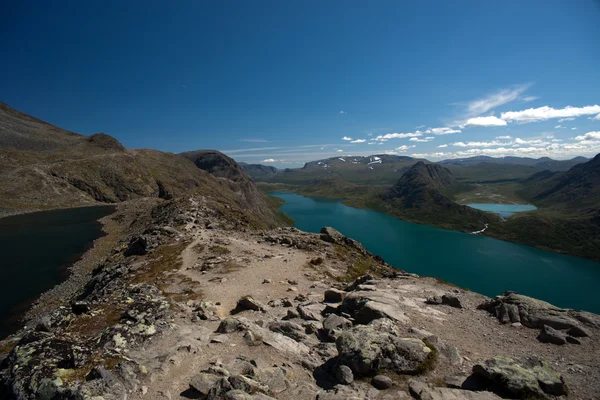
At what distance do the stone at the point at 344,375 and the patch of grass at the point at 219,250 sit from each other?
2543 centimetres

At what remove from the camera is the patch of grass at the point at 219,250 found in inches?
1368

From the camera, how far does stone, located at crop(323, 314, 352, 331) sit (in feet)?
54.2

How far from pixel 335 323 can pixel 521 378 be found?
900cm

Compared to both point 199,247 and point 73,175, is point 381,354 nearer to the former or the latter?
point 199,247

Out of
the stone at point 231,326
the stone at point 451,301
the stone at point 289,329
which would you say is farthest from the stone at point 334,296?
the stone at point 231,326

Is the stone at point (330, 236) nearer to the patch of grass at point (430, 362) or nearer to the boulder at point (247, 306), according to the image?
the boulder at point (247, 306)

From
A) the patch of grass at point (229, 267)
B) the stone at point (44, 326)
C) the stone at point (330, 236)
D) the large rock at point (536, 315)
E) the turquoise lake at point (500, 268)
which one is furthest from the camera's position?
the turquoise lake at point (500, 268)

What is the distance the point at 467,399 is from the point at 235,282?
2092 centimetres

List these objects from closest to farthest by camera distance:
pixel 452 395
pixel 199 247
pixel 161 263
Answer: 1. pixel 452 395
2. pixel 161 263
3. pixel 199 247

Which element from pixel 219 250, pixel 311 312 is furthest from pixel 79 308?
pixel 219 250

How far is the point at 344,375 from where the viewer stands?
11.6m

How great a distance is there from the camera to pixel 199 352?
1328 cm

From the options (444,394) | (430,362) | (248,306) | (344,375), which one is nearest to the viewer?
(444,394)

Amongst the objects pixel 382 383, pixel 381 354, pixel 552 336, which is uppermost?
pixel 381 354
